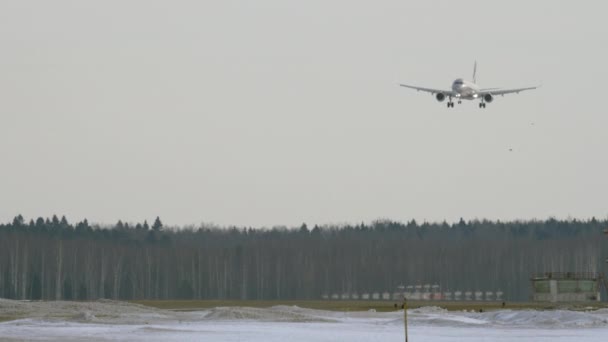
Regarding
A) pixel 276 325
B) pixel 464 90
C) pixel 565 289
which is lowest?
pixel 276 325

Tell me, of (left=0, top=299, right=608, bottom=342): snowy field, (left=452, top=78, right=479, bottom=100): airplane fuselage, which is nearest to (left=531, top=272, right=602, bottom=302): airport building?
(left=0, top=299, right=608, bottom=342): snowy field

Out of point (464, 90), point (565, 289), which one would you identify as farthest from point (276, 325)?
point (565, 289)

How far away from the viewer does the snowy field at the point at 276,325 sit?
244 ft

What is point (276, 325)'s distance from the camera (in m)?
88.0

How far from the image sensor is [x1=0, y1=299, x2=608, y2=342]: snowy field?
7438 centimetres

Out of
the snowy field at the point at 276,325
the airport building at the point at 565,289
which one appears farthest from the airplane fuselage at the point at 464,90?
the airport building at the point at 565,289

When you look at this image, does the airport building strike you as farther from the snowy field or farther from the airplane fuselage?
the airplane fuselage

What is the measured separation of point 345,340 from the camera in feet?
236

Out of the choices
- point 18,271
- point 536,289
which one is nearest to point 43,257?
point 18,271

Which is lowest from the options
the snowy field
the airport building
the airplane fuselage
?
the snowy field

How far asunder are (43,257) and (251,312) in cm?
9962

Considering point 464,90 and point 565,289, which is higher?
point 464,90

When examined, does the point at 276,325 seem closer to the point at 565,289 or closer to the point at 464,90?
the point at 464,90

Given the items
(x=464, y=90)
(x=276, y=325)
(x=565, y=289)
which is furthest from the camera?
(x=565, y=289)
